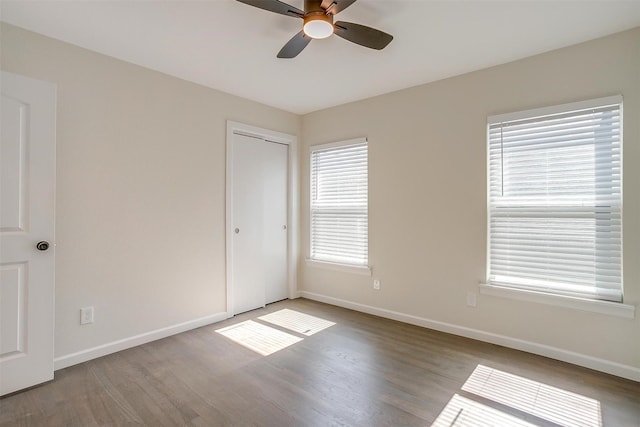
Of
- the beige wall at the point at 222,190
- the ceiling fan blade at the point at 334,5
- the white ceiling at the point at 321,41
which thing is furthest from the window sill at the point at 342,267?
the ceiling fan blade at the point at 334,5

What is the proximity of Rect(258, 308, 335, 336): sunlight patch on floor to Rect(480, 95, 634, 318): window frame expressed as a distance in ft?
5.34

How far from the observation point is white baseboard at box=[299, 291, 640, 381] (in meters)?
2.36

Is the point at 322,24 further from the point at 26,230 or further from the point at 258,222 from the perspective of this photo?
the point at 258,222

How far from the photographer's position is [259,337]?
307 cm

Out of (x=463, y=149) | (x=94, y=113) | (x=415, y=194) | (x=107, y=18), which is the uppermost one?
(x=107, y=18)

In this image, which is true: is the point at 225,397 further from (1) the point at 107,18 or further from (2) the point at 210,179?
(1) the point at 107,18

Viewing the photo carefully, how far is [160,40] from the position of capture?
2.48 metres

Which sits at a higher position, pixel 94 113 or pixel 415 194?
pixel 94 113

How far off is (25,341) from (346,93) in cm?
351

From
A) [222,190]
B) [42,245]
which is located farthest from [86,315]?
[222,190]

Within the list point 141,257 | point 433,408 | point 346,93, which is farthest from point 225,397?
point 346,93

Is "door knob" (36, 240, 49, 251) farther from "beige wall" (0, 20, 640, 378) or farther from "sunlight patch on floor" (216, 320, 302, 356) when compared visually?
"sunlight patch on floor" (216, 320, 302, 356)

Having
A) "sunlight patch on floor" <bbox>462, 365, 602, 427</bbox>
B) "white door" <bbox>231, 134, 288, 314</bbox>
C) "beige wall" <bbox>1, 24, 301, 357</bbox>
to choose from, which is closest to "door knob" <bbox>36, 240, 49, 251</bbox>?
"beige wall" <bbox>1, 24, 301, 357</bbox>

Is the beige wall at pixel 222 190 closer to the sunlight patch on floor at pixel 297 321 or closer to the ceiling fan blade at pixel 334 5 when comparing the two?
the sunlight patch on floor at pixel 297 321
